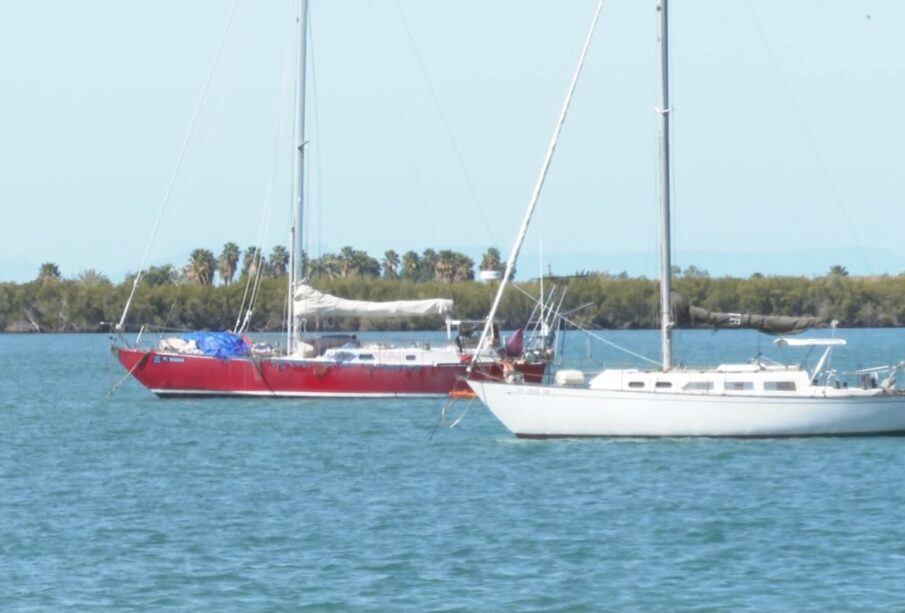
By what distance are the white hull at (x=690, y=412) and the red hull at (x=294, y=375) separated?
14.2 metres

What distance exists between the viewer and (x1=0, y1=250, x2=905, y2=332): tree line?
120 m

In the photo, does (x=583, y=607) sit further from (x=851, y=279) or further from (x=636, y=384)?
(x=851, y=279)

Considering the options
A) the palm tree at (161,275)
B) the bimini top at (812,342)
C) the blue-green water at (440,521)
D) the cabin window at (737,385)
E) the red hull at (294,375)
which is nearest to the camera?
the blue-green water at (440,521)

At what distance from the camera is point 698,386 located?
36.7m

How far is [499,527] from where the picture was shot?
28172mm

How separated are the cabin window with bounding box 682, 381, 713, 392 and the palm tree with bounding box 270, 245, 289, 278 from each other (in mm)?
95256

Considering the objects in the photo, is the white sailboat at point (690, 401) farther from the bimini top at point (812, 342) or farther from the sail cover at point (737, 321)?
the sail cover at point (737, 321)

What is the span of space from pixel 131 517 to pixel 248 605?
7708 mm

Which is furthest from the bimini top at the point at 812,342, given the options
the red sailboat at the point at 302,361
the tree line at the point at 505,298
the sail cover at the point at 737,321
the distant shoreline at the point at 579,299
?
the distant shoreline at the point at 579,299

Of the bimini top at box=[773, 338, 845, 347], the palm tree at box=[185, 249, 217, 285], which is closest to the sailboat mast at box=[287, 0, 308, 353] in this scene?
the bimini top at box=[773, 338, 845, 347]

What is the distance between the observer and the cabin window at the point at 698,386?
3656cm

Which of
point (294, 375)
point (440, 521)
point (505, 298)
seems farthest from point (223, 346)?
point (505, 298)

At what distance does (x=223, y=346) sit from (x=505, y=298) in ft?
231

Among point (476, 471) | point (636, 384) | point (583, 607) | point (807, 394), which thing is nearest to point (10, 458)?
point (476, 471)
